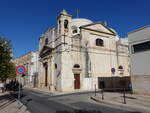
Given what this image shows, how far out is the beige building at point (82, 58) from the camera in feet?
74.6

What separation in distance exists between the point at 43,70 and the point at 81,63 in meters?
9.71

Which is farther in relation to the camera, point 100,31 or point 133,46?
point 100,31

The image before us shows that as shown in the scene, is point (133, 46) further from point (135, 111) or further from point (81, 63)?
point (81, 63)

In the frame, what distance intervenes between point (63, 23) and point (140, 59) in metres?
14.4

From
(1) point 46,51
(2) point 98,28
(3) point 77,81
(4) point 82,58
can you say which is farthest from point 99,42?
(1) point 46,51

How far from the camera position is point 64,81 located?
71.4 ft

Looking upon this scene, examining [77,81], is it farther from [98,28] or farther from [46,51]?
Result: [98,28]

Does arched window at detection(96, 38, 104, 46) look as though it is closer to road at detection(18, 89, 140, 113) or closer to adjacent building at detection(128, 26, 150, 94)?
adjacent building at detection(128, 26, 150, 94)

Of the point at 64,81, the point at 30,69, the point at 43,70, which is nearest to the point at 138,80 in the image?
the point at 64,81

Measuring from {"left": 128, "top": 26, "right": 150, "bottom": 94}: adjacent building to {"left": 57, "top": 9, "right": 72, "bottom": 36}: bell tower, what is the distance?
39.6 feet

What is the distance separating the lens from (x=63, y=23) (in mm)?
23766

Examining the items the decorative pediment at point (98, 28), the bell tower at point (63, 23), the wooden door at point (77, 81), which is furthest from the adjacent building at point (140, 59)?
the decorative pediment at point (98, 28)

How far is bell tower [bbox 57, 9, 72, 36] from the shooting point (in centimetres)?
2353

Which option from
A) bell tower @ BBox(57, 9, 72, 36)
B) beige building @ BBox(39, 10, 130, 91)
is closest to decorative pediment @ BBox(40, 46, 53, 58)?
beige building @ BBox(39, 10, 130, 91)
